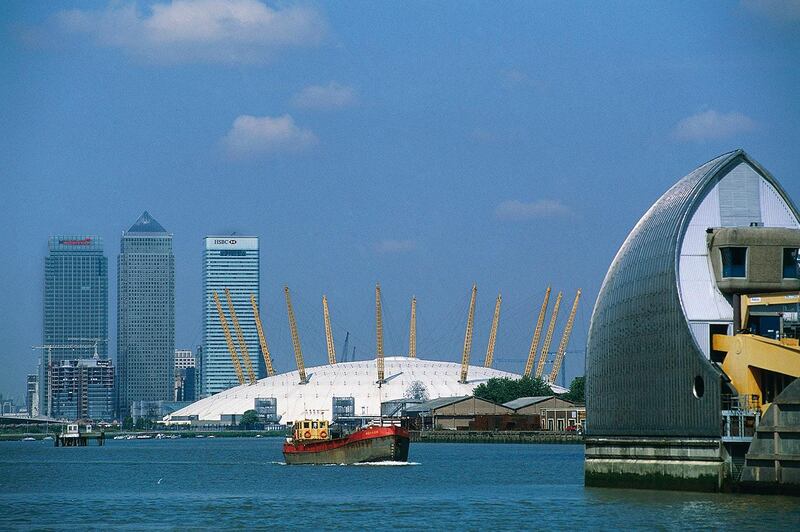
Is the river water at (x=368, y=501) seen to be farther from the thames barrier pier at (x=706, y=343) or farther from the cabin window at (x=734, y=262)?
the cabin window at (x=734, y=262)

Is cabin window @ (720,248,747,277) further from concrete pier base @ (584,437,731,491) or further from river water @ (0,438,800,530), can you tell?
river water @ (0,438,800,530)

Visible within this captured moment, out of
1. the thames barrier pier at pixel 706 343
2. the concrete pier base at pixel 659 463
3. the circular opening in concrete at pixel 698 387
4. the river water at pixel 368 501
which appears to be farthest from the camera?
the circular opening in concrete at pixel 698 387

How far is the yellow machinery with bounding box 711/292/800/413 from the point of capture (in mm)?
56812

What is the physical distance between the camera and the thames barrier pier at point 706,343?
185 ft

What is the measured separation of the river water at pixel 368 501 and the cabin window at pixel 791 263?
961cm

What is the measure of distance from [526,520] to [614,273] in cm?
1266

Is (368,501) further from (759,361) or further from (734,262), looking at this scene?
(759,361)

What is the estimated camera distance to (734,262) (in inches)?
2391

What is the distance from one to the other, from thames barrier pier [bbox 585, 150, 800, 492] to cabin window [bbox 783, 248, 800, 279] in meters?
0.05

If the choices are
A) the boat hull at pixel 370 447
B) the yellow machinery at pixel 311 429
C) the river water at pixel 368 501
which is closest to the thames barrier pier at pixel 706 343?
the river water at pixel 368 501

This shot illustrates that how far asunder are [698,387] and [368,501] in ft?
67.4

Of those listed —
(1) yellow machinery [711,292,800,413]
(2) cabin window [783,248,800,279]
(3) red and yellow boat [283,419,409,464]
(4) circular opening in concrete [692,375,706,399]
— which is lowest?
(3) red and yellow boat [283,419,409,464]

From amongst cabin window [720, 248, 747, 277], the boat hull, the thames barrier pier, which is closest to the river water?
the thames barrier pier

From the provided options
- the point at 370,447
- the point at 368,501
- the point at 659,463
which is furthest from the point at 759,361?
the point at 370,447
